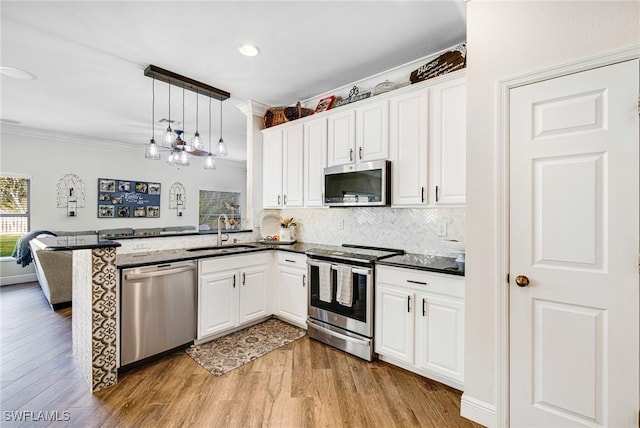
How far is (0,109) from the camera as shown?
4414 millimetres

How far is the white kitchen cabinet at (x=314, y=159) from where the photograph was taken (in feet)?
11.3

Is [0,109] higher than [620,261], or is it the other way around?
[0,109]

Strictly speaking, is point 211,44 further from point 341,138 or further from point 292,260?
point 292,260

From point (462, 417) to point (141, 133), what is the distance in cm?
660

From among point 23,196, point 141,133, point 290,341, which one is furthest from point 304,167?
point 23,196

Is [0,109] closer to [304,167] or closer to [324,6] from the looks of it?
[304,167]

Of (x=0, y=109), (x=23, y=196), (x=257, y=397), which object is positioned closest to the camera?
(x=257, y=397)

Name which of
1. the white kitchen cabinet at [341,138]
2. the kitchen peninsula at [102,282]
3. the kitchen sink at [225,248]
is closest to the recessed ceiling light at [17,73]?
the kitchen peninsula at [102,282]

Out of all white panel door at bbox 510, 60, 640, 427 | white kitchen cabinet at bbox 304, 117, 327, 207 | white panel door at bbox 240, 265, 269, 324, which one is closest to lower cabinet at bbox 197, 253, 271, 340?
white panel door at bbox 240, 265, 269, 324

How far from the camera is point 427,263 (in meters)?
2.45

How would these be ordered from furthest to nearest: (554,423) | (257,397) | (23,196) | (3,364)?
(23,196) → (3,364) → (257,397) → (554,423)

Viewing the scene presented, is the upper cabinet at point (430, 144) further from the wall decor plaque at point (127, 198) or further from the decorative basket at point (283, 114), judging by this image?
the wall decor plaque at point (127, 198)

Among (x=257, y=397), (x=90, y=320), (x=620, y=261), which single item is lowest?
(x=257, y=397)

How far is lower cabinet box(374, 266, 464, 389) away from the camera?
7.15ft
